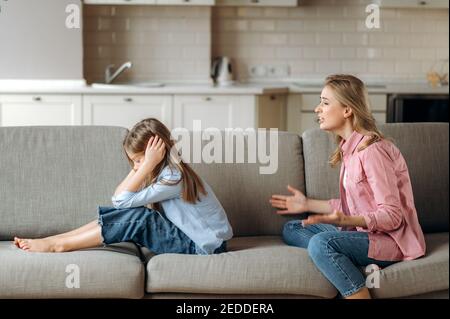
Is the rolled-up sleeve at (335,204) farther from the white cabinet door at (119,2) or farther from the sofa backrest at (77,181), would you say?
the white cabinet door at (119,2)

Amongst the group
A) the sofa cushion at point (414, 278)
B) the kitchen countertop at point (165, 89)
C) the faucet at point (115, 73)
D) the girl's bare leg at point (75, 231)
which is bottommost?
Answer: the sofa cushion at point (414, 278)

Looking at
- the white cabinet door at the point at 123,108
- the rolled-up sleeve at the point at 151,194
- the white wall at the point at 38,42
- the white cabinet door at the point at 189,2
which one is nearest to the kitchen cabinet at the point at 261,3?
the white cabinet door at the point at 189,2

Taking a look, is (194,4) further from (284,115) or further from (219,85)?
(284,115)

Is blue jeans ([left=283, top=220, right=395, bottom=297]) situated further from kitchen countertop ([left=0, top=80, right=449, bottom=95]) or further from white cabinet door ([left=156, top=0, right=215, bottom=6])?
white cabinet door ([left=156, top=0, right=215, bottom=6])

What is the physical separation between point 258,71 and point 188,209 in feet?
9.45

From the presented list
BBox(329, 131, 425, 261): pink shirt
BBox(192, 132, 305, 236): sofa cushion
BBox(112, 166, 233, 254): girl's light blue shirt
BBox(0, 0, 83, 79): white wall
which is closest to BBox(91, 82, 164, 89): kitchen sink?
BBox(0, 0, 83, 79): white wall

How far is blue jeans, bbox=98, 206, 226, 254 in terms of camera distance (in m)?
2.70

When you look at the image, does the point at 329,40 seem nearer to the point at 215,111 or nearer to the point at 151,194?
the point at 215,111

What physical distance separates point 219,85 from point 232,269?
281 cm

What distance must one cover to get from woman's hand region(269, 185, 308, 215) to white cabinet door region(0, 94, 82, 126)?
2.15 m

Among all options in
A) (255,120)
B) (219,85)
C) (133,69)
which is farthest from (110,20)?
(255,120)

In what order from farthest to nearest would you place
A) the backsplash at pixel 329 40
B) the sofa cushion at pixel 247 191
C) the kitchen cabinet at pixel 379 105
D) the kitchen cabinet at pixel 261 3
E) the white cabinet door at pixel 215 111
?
the backsplash at pixel 329 40, the kitchen cabinet at pixel 261 3, the kitchen cabinet at pixel 379 105, the white cabinet door at pixel 215 111, the sofa cushion at pixel 247 191

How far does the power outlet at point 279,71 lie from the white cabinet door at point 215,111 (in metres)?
0.67

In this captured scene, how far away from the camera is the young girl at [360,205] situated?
253cm
